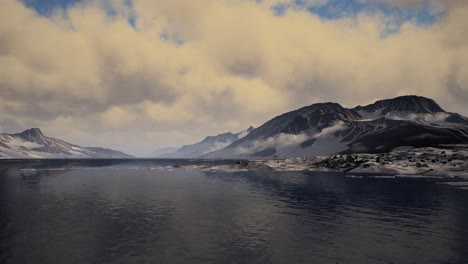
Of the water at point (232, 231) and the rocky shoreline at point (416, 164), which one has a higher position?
the rocky shoreline at point (416, 164)

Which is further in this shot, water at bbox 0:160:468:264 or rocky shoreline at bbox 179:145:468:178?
rocky shoreline at bbox 179:145:468:178

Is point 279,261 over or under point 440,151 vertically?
under

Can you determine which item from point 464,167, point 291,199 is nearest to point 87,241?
point 291,199

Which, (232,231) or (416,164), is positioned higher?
(416,164)

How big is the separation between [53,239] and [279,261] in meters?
26.8

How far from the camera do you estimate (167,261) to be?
30734mm

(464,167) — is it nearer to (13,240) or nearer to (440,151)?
(440,151)

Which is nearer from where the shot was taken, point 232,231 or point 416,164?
point 232,231

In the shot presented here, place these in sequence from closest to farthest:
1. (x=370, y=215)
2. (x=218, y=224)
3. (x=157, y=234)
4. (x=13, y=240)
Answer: (x=13, y=240), (x=157, y=234), (x=218, y=224), (x=370, y=215)

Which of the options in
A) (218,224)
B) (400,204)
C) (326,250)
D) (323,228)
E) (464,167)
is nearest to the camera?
(326,250)

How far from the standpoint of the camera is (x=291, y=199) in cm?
7506

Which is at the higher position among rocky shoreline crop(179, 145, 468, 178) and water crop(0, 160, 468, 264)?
rocky shoreline crop(179, 145, 468, 178)

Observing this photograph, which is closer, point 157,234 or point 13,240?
point 13,240

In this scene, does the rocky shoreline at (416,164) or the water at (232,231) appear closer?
the water at (232,231)
